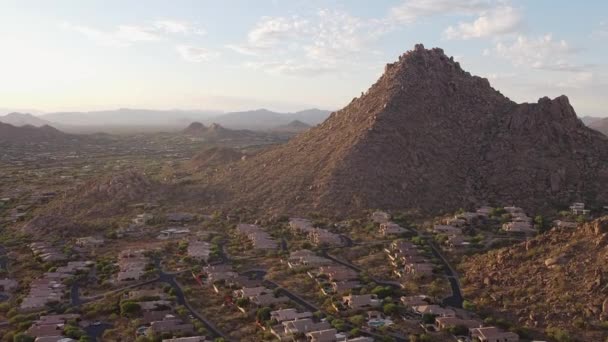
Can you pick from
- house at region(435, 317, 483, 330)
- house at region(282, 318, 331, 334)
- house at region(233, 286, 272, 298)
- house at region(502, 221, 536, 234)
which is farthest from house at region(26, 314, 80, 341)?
house at region(502, 221, 536, 234)

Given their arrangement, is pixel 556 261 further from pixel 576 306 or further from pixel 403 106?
pixel 403 106

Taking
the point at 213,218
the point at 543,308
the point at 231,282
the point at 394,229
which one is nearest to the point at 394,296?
the point at 543,308

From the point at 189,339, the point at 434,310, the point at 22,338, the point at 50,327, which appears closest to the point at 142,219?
the point at 50,327

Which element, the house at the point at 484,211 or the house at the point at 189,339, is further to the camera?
the house at the point at 484,211

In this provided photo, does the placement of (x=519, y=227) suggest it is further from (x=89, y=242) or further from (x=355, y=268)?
(x=89, y=242)

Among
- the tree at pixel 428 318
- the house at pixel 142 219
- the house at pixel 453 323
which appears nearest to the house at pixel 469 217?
the tree at pixel 428 318

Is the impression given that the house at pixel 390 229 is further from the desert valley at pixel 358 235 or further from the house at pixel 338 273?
the house at pixel 338 273
